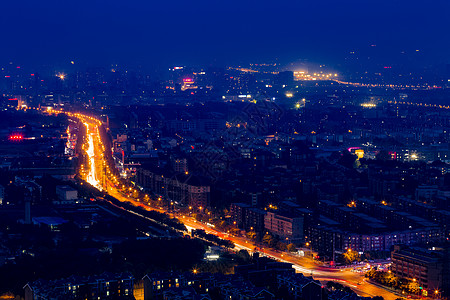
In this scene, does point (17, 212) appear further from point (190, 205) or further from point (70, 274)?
point (70, 274)

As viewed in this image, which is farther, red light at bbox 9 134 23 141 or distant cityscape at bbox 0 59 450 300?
red light at bbox 9 134 23 141

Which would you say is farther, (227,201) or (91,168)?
(91,168)

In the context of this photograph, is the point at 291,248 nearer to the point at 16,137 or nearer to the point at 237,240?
the point at 237,240

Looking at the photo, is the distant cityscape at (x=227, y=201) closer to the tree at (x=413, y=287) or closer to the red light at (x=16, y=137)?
the tree at (x=413, y=287)

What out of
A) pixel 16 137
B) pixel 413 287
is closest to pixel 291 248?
pixel 413 287

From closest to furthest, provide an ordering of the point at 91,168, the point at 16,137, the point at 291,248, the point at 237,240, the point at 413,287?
the point at 413,287 → the point at 291,248 → the point at 237,240 → the point at 91,168 → the point at 16,137

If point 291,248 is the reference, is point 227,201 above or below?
above

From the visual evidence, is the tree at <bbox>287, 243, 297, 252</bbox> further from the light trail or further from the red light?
the red light

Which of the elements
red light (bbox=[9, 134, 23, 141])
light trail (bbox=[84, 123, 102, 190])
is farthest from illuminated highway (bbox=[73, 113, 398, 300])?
red light (bbox=[9, 134, 23, 141])
